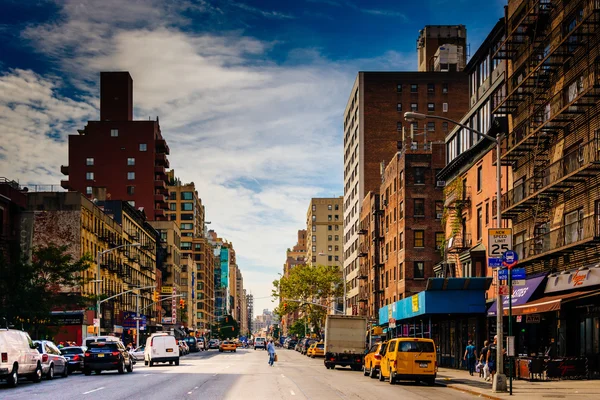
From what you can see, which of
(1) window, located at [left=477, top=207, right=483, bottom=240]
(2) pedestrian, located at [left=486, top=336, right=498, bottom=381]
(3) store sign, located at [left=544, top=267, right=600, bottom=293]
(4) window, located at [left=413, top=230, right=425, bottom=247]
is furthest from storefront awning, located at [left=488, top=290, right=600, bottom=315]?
(4) window, located at [left=413, top=230, right=425, bottom=247]

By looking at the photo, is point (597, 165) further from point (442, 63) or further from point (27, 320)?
point (442, 63)

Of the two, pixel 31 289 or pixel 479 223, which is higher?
pixel 479 223

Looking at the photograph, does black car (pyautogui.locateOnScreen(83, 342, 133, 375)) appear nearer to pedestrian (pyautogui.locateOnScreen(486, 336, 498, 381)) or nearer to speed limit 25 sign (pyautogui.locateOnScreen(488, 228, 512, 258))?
pedestrian (pyautogui.locateOnScreen(486, 336, 498, 381))

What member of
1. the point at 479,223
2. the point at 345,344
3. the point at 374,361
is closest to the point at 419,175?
the point at 479,223

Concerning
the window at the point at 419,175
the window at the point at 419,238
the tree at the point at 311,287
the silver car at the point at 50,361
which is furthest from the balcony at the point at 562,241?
the tree at the point at 311,287

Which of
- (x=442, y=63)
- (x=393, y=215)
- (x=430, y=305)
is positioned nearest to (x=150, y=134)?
(x=442, y=63)

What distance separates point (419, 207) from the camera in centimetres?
7944

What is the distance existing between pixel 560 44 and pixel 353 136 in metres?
89.8

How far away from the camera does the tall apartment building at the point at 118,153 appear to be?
443 ft

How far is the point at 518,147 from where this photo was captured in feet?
136

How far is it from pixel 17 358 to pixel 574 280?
21.6m

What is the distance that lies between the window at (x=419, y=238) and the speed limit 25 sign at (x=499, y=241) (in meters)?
51.3

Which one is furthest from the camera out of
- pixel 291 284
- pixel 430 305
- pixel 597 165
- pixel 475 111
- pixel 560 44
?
pixel 291 284

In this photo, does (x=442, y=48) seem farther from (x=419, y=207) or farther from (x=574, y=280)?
(x=574, y=280)
